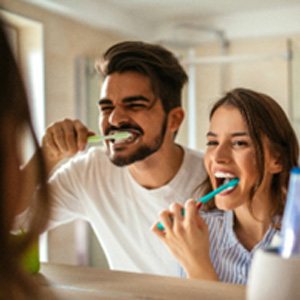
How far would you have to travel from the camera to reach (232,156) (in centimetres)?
69

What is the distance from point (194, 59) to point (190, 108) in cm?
24

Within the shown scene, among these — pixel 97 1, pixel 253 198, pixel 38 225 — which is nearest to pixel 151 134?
pixel 253 198

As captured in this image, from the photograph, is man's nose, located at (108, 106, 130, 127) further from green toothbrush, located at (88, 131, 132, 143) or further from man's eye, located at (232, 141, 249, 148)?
man's eye, located at (232, 141, 249, 148)

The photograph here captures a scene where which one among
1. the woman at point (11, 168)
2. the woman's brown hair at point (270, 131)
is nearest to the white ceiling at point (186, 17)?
the woman's brown hair at point (270, 131)

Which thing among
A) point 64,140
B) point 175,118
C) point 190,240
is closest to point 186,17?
point 175,118

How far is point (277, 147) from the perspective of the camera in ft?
2.38

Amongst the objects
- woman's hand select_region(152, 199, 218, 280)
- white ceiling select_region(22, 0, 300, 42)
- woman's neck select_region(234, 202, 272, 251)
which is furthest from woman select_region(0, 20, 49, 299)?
white ceiling select_region(22, 0, 300, 42)

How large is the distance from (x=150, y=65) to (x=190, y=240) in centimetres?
36

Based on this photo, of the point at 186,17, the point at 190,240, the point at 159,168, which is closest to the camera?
the point at 190,240

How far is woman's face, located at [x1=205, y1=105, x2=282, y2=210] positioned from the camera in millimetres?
694

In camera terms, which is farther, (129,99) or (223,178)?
(129,99)

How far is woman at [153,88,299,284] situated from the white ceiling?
151 cm

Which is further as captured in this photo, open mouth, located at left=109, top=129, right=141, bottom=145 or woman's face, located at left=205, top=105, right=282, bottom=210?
open mouth, located at left=109, top=129, right=141, bottom=145

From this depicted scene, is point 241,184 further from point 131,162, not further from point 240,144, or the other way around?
point 131,162
